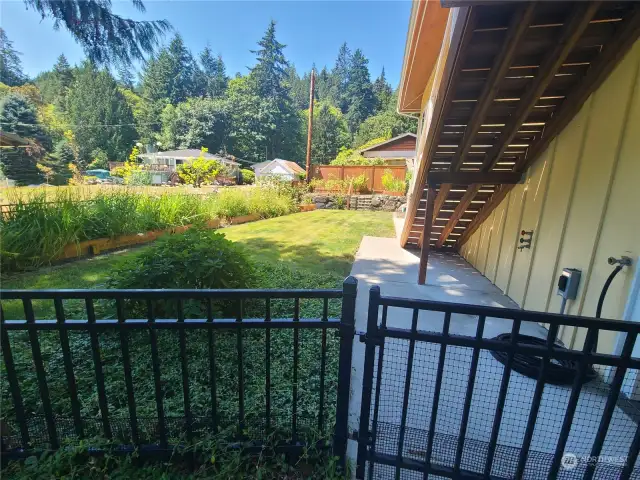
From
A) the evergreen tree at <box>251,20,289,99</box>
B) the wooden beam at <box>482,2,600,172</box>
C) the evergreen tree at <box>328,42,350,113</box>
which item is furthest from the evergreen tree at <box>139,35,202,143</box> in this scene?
the wooden beam at <box>482,2,600,172</box>

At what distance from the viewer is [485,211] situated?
4895mm

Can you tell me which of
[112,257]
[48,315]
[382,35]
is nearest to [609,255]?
[48,315]

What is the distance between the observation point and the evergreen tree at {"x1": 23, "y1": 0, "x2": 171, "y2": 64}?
9.51ft

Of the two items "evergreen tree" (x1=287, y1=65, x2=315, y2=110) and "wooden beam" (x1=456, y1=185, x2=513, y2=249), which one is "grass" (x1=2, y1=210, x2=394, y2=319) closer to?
"wooden beam" (x1=456, y1=185, x2=513, y2=249)

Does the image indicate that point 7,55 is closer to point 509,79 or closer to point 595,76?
point 509,79

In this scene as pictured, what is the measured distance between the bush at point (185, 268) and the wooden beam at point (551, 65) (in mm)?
3214

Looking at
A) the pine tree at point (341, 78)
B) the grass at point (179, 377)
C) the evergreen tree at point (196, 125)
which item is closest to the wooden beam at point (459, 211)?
the grass at point (179, 377)

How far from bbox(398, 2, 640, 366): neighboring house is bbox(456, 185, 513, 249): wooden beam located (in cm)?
3

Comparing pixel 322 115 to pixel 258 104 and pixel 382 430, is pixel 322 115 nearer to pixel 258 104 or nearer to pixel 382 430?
pixel 258 104

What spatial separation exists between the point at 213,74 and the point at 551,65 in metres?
61.3

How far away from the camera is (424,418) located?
199 centimetres

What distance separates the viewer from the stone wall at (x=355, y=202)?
12883mm

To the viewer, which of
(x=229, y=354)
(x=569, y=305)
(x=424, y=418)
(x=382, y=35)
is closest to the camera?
(x=424, y=418)

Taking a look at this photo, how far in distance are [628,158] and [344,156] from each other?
1182 inches
